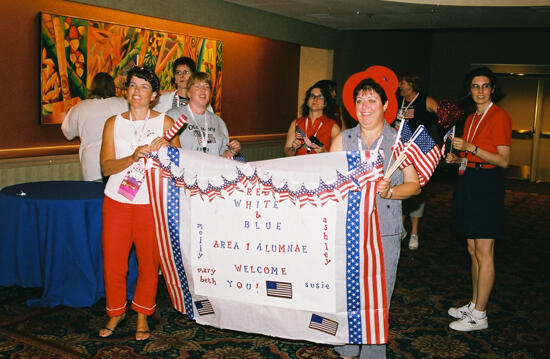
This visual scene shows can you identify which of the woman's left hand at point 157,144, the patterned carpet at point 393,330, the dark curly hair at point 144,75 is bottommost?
the patterned carpet at point 393,330

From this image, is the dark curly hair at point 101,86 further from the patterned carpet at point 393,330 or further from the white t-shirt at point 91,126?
the patterned carpet at point 393,330

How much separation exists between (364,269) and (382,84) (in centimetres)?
91

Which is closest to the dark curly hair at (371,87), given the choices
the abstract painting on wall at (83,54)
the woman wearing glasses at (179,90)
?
the woman wearing glasses at (179,90)

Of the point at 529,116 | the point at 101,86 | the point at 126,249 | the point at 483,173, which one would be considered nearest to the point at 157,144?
the point at 126,249

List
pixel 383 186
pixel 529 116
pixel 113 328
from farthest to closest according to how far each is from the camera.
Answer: pixel 529 116 < pixel 113 328 < pixel 383 186

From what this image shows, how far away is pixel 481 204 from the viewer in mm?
3723

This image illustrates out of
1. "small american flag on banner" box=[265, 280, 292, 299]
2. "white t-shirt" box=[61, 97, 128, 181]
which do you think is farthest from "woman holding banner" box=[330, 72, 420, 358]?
"white t-shirt" box=[61, 97, 128, 181]

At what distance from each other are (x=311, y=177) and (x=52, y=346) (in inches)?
75.3

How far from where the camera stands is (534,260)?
5.87 m

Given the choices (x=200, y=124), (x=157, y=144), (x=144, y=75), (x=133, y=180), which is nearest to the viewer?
(x=157, y=144)

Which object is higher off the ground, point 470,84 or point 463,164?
point 470,84

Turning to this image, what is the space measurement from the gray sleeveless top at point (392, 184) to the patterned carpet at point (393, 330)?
3.34 feet

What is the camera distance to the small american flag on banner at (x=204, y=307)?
2.96 metres

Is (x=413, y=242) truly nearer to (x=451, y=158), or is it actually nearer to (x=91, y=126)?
(x=451, y=158)
